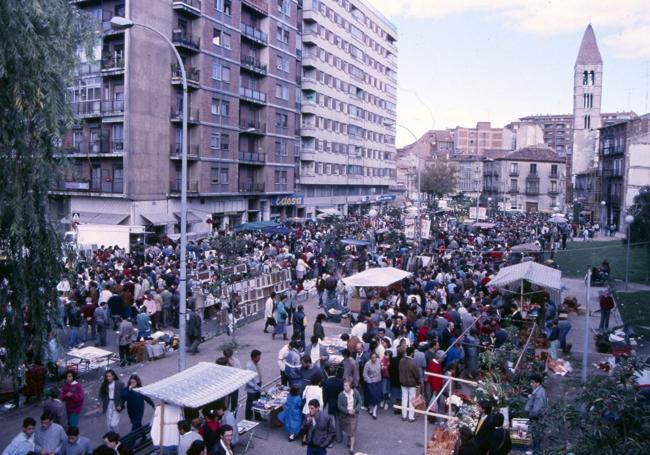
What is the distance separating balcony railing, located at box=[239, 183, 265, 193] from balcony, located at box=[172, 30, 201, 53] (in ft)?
38.5

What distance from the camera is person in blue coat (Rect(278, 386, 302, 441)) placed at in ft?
36.8

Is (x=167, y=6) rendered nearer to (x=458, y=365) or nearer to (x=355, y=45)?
(x=458, y=365)

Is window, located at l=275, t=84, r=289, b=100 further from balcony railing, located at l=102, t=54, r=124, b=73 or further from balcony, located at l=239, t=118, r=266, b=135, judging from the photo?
balcony railing, located at l=102, t=54, r=124, b=73

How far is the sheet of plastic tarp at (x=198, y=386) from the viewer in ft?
29.3

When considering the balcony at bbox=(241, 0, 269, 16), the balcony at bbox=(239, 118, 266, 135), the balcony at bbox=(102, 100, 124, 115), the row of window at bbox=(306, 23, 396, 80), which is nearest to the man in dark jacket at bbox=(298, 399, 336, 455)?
the balcony at bbox=(102, 100, 124, 115)

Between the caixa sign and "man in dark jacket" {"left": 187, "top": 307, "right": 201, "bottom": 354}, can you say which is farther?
the caixa sign

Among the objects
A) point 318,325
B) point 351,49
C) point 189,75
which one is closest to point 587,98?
point 351,49

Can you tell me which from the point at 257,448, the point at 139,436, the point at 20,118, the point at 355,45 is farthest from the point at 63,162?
the point at 355,45

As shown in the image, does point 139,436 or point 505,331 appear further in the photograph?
point 505,331

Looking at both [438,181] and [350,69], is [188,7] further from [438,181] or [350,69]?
[438,181]

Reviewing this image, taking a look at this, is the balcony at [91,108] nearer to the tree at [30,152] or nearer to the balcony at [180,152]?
the balcony at [180,152]

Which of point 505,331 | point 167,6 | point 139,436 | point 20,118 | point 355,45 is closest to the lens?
point 20,118

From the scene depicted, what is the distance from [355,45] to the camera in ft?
251

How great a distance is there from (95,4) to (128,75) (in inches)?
221
